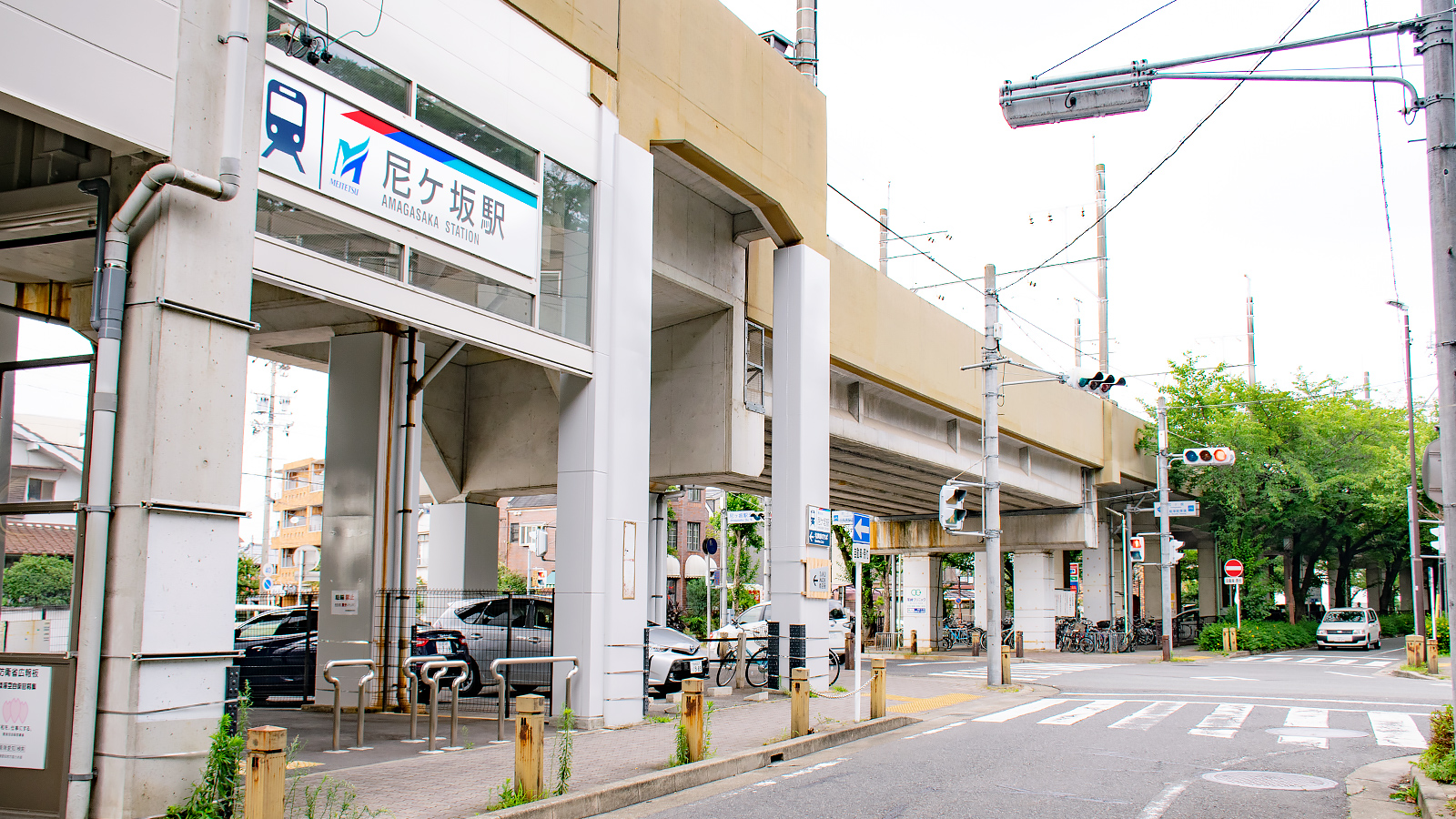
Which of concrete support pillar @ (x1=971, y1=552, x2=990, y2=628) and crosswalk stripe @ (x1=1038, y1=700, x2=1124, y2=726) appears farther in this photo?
concrete support pillar @ (x1=971, y1=552, x2=990, y2=628)

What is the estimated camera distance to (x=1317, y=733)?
47.7 ft

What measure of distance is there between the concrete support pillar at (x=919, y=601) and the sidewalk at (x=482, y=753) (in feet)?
85.4

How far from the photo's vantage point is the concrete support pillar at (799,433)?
18578mm

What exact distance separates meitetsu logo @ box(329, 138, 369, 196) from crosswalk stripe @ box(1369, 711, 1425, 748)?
13.7 m

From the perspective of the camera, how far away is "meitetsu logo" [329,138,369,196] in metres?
10.4

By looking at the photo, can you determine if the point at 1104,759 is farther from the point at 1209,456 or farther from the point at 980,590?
the point at 980,590

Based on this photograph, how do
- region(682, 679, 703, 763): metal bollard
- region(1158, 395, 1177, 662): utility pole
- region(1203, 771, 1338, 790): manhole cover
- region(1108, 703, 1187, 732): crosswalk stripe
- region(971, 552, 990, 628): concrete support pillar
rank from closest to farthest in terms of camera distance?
region(1203, 771, 1338, 790): manhole cover, region(682, 679, 703, 763): metal bollard, region(1108, 703, 1187, 732): crosswalk stripe, region(1158, 395, 1177, 662): utility pole, region(971, 552, 990, 628): concrete support pillar

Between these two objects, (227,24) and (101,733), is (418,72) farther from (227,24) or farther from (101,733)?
(101,733)

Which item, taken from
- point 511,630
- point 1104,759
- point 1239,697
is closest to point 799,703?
point 1104,759

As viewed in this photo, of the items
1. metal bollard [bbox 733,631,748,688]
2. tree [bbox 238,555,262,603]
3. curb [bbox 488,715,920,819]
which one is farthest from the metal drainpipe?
tree [bbox 238,555,262,603]

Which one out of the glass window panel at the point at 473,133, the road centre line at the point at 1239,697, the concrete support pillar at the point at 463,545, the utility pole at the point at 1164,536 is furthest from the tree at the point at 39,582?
the utility pole at the point at 1164,536

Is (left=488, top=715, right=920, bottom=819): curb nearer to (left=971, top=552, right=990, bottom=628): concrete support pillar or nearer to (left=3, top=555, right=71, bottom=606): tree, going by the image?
(left=3, top=555, right=71, bottom=606): tree

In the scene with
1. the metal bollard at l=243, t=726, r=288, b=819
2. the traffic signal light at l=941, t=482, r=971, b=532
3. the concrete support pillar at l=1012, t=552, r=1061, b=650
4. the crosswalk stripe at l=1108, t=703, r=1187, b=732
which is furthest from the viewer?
the concrete support pillar at l=1012, t=552, r=1061, b=650

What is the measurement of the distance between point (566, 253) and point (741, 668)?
985cm
